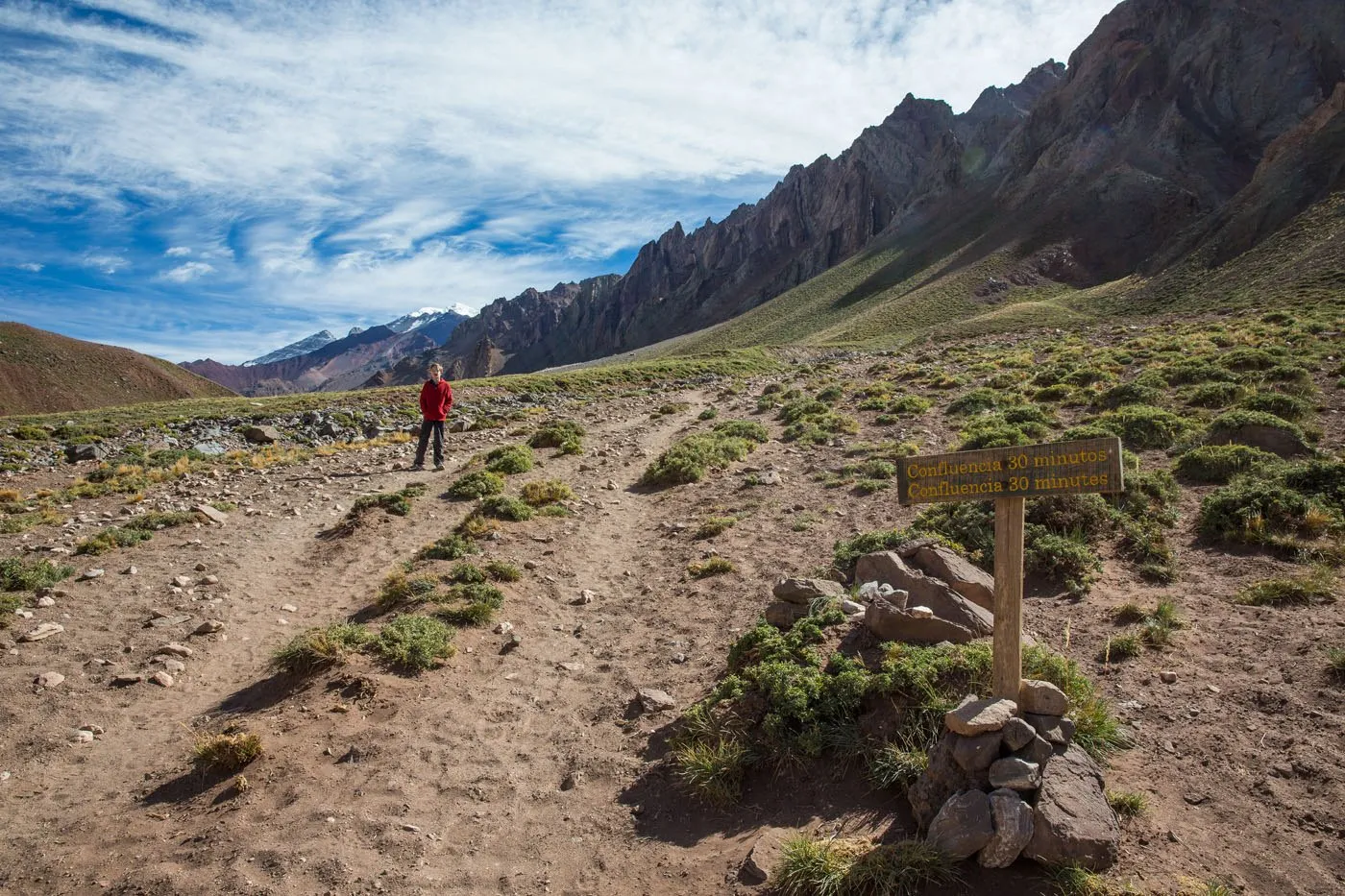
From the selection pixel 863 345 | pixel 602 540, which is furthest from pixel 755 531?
pixel 863 345

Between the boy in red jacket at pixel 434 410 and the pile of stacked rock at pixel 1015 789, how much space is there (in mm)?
15927

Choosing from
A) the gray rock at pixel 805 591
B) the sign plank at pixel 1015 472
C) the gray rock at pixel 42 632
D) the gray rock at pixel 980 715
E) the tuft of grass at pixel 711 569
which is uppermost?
the sign plank at pixel 1015 472

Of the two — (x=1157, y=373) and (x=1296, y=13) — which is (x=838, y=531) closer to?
(x=1157, y=373)

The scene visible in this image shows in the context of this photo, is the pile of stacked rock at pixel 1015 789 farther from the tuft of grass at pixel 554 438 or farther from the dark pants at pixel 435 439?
the tuft of grass at pixel 554 438

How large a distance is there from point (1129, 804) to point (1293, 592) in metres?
4.55

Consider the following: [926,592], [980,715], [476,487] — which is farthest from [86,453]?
[980,715]

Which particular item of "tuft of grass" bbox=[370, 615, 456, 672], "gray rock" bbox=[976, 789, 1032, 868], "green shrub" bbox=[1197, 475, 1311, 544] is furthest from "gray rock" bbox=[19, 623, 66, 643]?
"green shrub" bbox=[1197, 475, 1311, 544]

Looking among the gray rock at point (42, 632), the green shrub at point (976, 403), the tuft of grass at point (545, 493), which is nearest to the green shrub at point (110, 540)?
the gray rock at point (42, 632)

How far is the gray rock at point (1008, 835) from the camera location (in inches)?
173

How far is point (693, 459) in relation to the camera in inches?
688

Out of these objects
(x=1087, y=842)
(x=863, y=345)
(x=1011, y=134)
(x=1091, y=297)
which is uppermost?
(x=1011, y=134)

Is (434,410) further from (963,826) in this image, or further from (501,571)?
(963,826)

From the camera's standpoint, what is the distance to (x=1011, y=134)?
486 feet

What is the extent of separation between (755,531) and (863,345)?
65.2 meters
